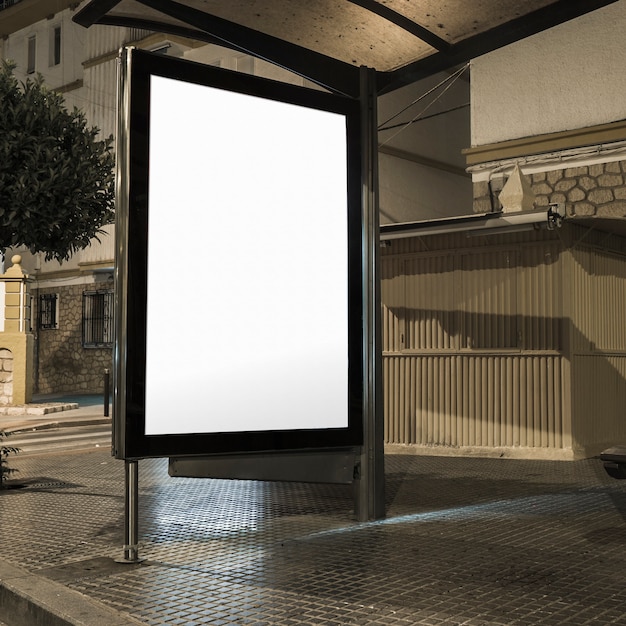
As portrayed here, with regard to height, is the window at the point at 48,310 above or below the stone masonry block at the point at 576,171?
below

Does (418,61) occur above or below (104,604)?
above

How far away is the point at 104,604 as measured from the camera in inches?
159

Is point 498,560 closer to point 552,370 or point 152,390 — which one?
point 152,390

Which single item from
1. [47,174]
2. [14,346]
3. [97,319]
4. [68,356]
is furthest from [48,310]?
[47,174]

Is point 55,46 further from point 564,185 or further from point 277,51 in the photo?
point 277,51

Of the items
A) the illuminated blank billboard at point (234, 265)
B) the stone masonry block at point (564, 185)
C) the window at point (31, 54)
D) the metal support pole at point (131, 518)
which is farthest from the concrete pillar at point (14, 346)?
the metal support pole at point (131, 518)

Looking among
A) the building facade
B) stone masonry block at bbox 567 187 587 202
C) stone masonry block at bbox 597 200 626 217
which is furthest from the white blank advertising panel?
stone masonry block at bbox 567 187 587 202

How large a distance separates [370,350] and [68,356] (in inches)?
987

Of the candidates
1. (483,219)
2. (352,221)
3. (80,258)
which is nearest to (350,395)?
(352,221)

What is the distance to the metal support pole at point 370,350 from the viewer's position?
602 cm

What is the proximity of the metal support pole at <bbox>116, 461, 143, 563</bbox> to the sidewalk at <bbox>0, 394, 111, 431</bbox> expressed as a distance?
12.4 m

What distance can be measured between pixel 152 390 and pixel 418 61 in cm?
318

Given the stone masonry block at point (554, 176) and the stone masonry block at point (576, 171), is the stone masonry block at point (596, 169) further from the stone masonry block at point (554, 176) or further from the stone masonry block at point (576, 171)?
the stone masonry block at point (554, 176)

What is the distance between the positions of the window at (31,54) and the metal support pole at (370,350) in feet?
91.4
